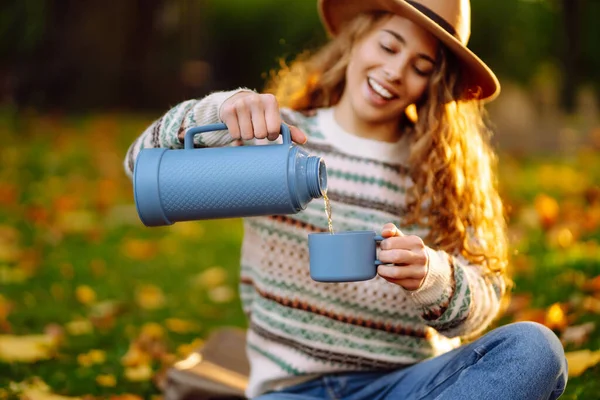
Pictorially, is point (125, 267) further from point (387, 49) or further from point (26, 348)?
point (387, 49)

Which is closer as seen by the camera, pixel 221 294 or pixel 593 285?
pixel 593 285

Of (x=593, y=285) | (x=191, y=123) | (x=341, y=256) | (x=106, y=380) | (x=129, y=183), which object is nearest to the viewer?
(x=341, y=256)

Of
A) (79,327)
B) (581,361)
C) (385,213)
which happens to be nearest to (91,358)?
(79,327)

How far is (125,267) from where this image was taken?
4539mm

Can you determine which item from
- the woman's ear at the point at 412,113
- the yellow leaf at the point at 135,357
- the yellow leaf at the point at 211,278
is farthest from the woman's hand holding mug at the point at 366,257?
the yellow leaf at the point at 211,278

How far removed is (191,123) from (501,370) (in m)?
0.95

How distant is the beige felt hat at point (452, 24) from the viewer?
2289 millimetres

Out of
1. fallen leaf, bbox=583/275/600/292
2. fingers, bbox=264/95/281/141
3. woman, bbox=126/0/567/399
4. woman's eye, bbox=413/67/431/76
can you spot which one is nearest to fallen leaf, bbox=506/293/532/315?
fallen leaf, bbox=583/275/600/292

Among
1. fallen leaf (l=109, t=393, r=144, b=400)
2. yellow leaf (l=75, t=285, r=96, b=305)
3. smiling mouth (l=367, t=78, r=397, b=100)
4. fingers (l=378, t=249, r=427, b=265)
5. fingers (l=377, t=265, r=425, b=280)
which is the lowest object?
yellow leaf (l=75, t=285, r=96, b=305)

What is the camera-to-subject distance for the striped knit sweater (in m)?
2.42

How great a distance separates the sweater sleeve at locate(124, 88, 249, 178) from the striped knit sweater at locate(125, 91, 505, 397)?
1.9 inches

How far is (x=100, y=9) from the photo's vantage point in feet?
27.1

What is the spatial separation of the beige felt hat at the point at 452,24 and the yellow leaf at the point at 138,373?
1461 mm

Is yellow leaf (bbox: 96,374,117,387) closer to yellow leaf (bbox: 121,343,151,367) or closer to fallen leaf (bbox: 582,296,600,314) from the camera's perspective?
yellow leaf (bbox: 121,343,151,367)
